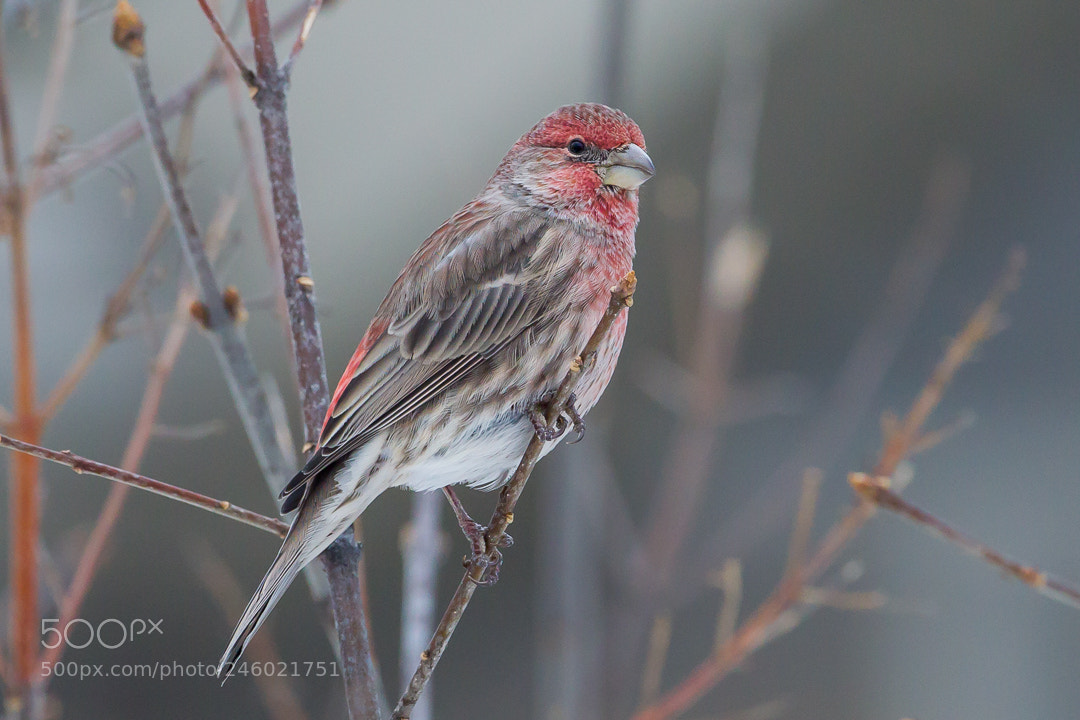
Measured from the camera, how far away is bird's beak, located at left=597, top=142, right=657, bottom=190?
9.69ft

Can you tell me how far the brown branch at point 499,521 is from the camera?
1.99 meters

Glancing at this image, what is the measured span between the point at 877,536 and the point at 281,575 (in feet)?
16.3

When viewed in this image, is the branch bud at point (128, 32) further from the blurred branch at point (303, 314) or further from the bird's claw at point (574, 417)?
the bird's claw at point (574, 417)

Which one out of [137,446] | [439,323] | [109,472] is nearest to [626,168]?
[439,323]

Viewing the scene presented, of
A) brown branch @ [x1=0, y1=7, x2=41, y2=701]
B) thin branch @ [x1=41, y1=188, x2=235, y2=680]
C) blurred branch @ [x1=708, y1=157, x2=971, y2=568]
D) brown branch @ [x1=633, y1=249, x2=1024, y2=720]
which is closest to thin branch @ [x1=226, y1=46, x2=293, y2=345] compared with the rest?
thin branch @ [x1=41, y1=188, x2=235, y2=680]

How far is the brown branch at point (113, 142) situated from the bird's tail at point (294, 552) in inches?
37.2

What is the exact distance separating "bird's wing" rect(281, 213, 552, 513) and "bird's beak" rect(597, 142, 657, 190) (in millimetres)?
327

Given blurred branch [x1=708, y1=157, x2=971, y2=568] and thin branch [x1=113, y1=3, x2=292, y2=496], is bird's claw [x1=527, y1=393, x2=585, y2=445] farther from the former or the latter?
blurred branch [x1=708, y1=157, x2=971, y2=568]

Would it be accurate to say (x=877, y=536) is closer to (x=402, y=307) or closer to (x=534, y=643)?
(x=534, y=643)

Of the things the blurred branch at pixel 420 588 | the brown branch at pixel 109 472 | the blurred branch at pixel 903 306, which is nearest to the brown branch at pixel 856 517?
the blurred branch at pixel 420 588

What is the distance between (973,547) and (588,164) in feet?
5.00

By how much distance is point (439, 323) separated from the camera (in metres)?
2.80

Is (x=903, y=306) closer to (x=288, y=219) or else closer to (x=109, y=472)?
(x=288, y=219)

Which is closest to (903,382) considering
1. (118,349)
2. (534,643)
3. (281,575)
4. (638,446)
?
(638,446)
